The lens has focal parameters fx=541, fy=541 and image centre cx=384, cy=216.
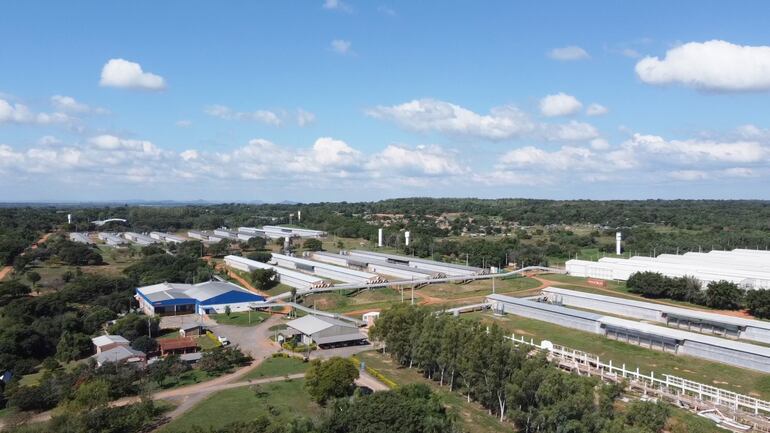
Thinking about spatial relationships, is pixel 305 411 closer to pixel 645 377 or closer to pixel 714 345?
pixel 645 377

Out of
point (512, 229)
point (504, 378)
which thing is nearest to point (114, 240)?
point (512, 229)

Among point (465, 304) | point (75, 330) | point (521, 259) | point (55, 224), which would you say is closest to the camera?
point (75, 330)

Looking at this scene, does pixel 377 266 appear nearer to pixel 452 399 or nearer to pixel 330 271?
pixel 330 271

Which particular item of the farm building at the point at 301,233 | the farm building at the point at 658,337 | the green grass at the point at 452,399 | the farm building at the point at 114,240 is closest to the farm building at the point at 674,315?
the farm building at the point at 658,337

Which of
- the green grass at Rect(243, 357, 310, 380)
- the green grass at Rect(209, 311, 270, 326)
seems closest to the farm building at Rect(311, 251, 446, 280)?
the green grass at Rect(209, 311, 270, 326)

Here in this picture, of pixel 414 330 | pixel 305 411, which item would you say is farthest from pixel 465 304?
pixel 305 411

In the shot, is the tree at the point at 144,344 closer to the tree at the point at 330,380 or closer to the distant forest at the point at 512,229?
the tree at the point at 330,380
